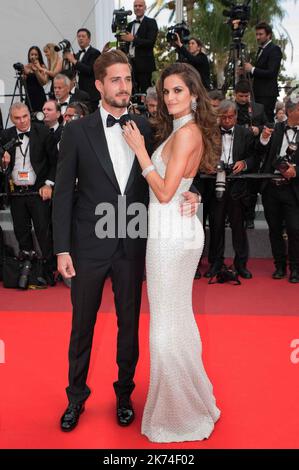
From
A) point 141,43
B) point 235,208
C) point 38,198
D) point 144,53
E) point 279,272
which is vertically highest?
point 141,43

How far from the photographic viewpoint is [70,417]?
2.76m

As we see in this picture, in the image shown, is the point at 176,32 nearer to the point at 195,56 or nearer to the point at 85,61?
the point at 195,56

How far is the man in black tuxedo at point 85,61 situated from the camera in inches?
285

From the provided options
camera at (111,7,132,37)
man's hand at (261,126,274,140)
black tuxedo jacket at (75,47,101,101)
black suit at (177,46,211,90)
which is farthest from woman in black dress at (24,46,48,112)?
man's hand at (261,126,274,140)

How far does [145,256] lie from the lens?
277 cm

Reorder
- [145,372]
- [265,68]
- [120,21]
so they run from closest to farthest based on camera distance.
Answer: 1. [145,372]
2. [265,68]
3. [120,21]

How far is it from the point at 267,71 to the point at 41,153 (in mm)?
2924

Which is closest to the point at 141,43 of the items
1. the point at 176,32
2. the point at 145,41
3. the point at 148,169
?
the point at 145,41

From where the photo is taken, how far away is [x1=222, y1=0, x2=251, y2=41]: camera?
6395 millimetres

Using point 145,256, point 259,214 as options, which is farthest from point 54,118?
point 145,256

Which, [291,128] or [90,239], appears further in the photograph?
[291,128]

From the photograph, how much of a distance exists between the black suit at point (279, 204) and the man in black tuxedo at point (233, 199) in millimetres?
197

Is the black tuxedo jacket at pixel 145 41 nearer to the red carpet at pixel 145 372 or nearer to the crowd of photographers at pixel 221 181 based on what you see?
the crowd of photographers at pixel 221 181

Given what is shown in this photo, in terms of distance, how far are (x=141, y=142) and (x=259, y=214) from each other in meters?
4.99
